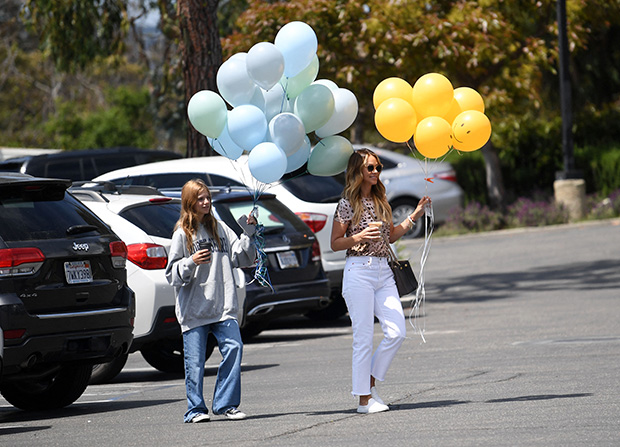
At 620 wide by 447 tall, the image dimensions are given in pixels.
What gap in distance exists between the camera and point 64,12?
19641mm

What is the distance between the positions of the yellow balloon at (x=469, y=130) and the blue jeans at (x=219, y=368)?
2.08 m

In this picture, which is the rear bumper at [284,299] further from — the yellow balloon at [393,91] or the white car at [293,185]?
the yellow balloon at [393,91]

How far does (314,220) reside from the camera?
13008mm

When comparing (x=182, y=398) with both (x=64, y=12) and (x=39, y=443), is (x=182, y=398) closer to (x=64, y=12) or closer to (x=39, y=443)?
(x=39, y=443)

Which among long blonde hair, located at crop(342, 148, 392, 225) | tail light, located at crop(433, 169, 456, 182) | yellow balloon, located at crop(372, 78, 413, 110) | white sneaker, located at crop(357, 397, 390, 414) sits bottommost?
white sneaker, located at crop(357, 397, 390, 414)

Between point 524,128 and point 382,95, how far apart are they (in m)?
19.5

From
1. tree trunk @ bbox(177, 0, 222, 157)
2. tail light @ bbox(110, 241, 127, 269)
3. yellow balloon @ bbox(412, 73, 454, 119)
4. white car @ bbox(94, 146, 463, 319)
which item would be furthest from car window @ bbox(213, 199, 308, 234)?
tree trunk @ bbox(177, 0, 222, 157)

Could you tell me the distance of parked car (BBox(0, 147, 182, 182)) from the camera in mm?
17938

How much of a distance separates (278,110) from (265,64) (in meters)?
0.48

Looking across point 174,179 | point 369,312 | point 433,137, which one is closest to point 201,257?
point 369,312

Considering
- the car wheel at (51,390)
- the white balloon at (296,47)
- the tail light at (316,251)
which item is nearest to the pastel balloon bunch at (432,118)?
the white balloon at (296,47)

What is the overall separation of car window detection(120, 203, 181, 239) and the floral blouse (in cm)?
261

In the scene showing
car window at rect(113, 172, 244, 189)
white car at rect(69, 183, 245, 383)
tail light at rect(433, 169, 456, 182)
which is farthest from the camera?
tail light at rect(433, 169, 456, 182)

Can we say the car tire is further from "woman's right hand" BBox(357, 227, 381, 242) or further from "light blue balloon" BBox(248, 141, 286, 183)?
"woman's right hand" BBox(357, 227, 381, 242)
